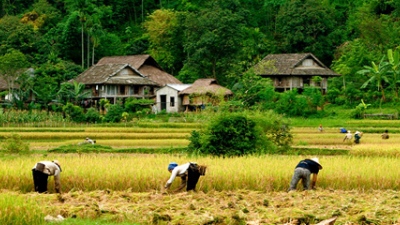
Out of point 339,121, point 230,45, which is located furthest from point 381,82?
point 230,45

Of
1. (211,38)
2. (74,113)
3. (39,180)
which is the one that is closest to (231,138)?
(39,180)

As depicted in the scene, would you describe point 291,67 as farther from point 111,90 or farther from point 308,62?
point 111,90

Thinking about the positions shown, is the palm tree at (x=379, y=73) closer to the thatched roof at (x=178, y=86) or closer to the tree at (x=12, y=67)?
the thatched roof at (x=178, y=86)

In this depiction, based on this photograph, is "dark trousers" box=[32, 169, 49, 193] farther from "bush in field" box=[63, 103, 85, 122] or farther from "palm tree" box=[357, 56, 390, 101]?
"palm tree" box=[357, 56, 390, 101]

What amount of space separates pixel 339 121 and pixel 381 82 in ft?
27.6

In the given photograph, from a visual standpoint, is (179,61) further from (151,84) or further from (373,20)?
(373,20)

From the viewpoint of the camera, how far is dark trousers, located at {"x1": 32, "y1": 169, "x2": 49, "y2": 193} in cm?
1475

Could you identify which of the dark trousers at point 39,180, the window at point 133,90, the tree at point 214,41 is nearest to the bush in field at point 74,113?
the window at point 133,90

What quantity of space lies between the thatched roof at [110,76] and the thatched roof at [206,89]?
4.60 m

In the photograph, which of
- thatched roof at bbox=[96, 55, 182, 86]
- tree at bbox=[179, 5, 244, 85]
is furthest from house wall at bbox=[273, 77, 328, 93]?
thatched roof at bbox=[96, 55, 182, 86]

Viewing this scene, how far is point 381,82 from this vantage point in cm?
4578

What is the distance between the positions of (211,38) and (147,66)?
701 cm

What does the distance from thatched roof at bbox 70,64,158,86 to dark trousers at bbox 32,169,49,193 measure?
35635 millimetres

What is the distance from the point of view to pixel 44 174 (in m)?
14.7
